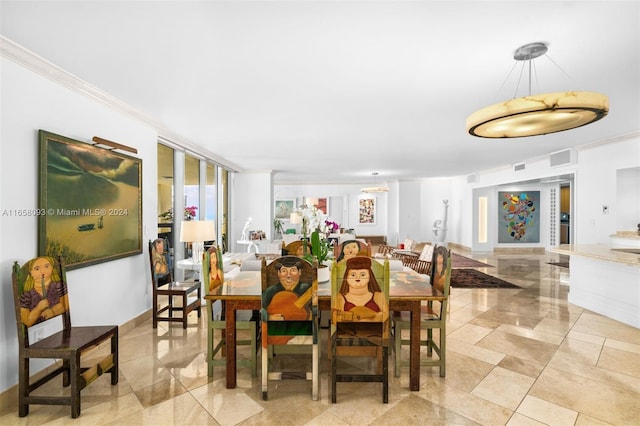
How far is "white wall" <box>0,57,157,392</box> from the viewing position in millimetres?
2189

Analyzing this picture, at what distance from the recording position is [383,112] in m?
3.60

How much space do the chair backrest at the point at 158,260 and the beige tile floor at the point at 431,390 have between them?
2.02 feet

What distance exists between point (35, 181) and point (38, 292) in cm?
84

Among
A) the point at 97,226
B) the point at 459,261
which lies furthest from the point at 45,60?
the point at 459,261

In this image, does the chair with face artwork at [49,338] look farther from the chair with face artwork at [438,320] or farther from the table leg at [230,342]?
the chair with face artwork at [438,320]

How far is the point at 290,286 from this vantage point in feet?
7.13

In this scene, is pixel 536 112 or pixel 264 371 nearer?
pixel 536 112

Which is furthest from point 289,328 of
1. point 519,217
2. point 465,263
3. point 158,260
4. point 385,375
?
point 519,217

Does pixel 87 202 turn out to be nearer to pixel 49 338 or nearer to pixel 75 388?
pixel 49 338

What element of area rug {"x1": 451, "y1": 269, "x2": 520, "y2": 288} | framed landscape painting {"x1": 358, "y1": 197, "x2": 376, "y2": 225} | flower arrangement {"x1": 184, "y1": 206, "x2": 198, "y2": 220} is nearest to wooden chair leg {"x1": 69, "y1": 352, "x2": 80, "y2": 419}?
flower arrangement {"x1": 184, "y1": 206, "x2": 198, "y2": 220}

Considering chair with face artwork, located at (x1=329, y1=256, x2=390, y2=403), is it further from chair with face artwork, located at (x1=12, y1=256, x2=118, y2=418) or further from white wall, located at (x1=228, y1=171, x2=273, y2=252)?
white wall, located at (x1=228, y1=171, x2=273, y2=252)

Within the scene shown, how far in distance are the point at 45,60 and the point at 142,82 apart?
630 millimetres

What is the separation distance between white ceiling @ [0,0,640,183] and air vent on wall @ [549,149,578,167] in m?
1.46

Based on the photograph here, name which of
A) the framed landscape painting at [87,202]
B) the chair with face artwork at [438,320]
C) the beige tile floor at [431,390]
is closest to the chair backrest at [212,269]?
the beige tile floor at [431,390]
